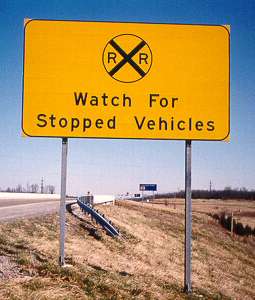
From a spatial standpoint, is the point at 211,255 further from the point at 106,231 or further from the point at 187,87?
the point at 187,87

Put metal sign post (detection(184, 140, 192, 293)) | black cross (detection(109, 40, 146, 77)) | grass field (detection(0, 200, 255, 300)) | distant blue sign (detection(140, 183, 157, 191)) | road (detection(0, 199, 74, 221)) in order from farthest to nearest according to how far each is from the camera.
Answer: distant blue sign (detection(140, 183, 157, 191)) < road (detection(0, 199, 74, 221)) < black cross (detection(109, 40, 146, 77)) < metal sign post (detection(184, 140, 192, 293)) < grass field (detection(0, 200, 255, 300))

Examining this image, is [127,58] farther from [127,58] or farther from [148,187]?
[148,187]

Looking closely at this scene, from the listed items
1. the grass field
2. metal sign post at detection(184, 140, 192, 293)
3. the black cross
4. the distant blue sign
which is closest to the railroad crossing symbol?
the black cross

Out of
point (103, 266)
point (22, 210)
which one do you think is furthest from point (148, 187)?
point (103, 266)

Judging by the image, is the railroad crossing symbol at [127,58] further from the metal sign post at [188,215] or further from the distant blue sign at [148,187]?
the distant blue sign at [148,187]

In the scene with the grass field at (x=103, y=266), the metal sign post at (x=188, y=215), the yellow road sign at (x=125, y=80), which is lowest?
the grass field at (x=103, y=266)

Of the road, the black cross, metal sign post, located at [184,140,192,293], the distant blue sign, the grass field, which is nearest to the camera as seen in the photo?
the grass field

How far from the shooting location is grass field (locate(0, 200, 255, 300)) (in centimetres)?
584

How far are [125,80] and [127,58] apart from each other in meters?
0.41

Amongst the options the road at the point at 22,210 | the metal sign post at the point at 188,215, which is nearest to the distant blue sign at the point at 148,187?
the road at the point at 22,210

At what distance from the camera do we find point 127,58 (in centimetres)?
732

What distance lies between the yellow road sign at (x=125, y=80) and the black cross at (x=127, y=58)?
18 millimetres

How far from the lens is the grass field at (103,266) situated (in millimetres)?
5840

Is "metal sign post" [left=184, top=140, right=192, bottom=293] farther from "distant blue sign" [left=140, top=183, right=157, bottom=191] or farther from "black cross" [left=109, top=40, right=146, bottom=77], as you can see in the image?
"distant blue sign" [left=140, top=183, right=157, bottom=191]
